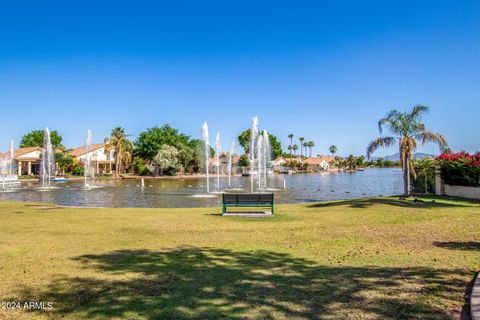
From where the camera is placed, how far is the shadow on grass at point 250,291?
4.72 meters

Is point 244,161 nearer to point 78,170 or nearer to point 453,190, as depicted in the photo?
point 78,170

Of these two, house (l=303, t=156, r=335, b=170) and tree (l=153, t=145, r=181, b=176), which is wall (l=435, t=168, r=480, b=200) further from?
house (l=303, t=156, r=335, b=170)

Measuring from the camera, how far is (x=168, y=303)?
501 cm

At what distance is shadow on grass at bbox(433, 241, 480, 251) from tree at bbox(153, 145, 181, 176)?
7636 centimetres

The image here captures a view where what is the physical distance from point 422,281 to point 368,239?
382cm

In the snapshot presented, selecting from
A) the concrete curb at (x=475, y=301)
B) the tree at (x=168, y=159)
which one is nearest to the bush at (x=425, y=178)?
the concrete curb at (x=475, y=301)

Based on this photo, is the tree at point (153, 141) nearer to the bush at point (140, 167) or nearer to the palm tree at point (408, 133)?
the bush at point (140, 167)

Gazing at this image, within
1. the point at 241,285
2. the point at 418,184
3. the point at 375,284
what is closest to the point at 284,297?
the point at 241,285

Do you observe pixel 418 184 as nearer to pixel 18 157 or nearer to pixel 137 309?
pixel 137 309

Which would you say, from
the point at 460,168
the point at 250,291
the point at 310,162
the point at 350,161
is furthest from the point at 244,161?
the point at 250,291

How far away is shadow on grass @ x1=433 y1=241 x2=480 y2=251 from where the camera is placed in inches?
330

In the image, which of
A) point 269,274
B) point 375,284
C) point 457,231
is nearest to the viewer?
point 375,284

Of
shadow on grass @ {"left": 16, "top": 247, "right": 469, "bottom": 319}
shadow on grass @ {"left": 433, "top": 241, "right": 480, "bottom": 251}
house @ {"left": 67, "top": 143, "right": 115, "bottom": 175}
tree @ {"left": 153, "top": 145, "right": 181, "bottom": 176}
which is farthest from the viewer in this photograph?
house @ {"left": 67, "top": 143, "right": 115, "bottom": 175}

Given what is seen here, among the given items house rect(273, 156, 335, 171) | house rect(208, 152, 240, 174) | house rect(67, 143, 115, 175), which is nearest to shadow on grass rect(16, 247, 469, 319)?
house rect(67, 143, 115, 175)
